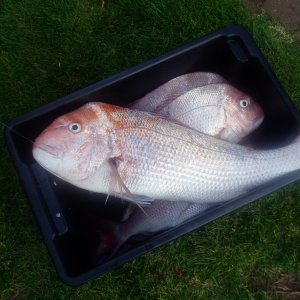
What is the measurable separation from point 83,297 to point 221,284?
1.89ft

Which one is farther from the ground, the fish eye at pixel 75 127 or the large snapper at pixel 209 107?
the large snapper at pixel 209 107

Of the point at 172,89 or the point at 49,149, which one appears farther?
the point at 172,89

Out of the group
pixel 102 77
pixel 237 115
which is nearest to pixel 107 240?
pixel 237 115

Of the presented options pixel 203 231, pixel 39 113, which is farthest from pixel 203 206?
pixel 39 113

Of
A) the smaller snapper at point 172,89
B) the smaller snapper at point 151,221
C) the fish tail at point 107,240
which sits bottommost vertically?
the fish tail at point 107,240

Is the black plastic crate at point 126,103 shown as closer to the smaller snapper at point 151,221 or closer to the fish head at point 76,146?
the smaller snapper at point 151,221

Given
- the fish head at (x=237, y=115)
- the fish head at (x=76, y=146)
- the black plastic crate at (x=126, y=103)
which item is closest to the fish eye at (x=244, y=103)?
the fish head at (x=237, y=115)

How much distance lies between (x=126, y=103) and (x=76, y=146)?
44 cm

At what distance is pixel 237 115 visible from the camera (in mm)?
→ 1715

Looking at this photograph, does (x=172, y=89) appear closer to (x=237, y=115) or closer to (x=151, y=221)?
(x=237, y=115)

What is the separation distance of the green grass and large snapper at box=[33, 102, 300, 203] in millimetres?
457

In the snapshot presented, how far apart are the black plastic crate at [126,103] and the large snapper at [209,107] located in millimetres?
75

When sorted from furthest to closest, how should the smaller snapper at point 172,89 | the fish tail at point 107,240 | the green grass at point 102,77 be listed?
the green grass at point 102,77 → the smaller snapper at point 172,89 → the fish tail at point 107,240

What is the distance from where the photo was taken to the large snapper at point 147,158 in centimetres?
144
